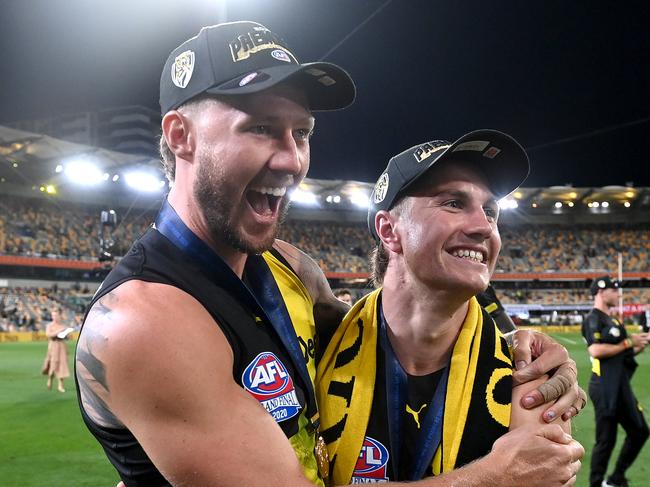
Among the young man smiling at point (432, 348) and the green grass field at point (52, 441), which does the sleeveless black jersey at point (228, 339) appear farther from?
the green grass field at point (52, 441)

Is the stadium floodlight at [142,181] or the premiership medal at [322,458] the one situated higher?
the stadium floodlight at [142,181]

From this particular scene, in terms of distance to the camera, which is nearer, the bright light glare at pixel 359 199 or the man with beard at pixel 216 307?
the man with beard at pixel 216 307

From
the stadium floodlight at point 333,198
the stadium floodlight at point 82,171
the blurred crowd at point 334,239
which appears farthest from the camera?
A: the stadium floodlight at point 333,198

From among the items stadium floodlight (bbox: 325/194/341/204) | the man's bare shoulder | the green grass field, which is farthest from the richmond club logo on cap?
stadium floodlight (bbox: 325/194/341/204)

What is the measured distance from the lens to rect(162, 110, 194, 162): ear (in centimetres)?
203

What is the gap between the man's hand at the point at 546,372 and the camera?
2.12m

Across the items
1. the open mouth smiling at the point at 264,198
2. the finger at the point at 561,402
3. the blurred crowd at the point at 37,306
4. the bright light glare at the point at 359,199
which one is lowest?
the blurred crowd at the point at 37,306

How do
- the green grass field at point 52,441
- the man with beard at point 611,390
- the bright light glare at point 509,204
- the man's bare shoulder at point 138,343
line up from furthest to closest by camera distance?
the bright light glare at point 509,204 < the green grass field at point 52,441 < the man with beard at point 611,390 < the man's bare shoulder at point 138,343

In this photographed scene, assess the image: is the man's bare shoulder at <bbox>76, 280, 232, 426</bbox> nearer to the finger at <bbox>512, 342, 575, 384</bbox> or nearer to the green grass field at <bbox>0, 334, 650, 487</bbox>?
the finger at <bbox>512, 342, 575, 384</bbox>

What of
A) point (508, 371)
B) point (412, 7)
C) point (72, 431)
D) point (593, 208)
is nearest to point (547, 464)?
point (508, 371)

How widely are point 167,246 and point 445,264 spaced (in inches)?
42.1

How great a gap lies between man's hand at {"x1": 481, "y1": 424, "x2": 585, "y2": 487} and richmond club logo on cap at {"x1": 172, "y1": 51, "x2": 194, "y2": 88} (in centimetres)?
167

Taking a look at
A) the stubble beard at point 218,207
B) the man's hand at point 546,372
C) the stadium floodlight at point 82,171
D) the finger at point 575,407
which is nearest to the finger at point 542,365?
the man's hand at point 546,372

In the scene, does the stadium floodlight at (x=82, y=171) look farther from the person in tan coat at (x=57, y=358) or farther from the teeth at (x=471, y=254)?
the teeth at (x=471, y=254)
